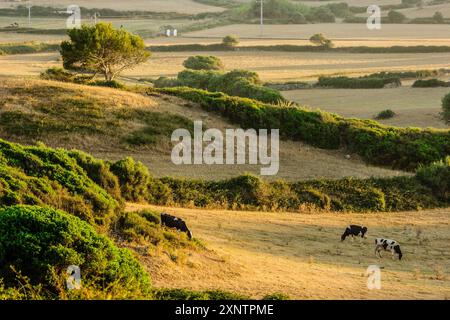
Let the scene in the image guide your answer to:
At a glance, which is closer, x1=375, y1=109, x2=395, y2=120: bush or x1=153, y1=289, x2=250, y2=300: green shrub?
x1=153, y1=289, x2=250, y2=300: green shrub

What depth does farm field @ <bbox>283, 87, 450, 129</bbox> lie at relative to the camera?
60.0 m

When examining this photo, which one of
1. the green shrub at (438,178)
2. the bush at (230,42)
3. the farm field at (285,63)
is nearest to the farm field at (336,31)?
the bush at (230,42)

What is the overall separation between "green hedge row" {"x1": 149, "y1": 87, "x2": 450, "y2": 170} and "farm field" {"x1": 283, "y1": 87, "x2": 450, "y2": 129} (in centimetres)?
1236

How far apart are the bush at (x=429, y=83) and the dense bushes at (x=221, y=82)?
48.5 feet

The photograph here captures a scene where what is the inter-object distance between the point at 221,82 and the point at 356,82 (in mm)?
14147

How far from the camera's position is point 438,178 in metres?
36.1

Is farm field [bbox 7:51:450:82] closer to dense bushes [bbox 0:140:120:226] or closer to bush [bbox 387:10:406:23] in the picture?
bush [bbox 387:10:406:23]

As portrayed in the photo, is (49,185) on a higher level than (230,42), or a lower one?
lower

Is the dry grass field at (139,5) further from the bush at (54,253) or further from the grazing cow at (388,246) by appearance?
the bush at (54,253)

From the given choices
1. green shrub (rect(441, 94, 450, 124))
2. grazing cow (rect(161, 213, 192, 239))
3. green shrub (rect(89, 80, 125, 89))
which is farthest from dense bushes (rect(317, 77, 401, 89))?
grazing cow (rect(161, 213, 192, 239))

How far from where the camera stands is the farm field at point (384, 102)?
5998 cm

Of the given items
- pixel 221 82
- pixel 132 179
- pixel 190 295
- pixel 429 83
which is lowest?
pixel 429 83

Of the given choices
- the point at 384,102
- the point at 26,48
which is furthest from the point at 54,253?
the point at 26,48

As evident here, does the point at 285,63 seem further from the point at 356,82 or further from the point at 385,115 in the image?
the point at 385,115
